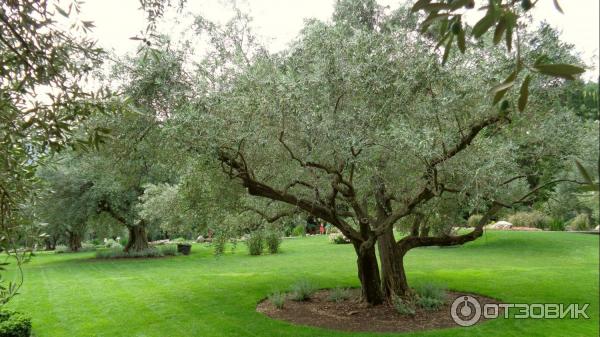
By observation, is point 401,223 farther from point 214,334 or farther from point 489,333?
point 214,334

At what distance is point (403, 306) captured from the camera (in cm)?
1085

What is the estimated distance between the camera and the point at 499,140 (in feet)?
29.1

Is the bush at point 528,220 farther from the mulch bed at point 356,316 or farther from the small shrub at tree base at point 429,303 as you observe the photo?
the small shrub at tree base at point 429,303

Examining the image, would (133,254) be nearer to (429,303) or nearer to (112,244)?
(112,244)

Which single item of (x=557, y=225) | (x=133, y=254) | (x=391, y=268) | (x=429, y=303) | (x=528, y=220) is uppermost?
(x=528, y=220)

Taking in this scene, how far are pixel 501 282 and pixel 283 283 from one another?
7.15 m

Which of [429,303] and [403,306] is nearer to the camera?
[403,306]

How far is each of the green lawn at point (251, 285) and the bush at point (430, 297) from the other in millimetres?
1660

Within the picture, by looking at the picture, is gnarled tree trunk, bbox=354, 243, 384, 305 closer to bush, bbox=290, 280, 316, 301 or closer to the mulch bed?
the mulch bed

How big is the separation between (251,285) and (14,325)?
7615 millimetres

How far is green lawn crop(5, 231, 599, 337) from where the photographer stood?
392 inches

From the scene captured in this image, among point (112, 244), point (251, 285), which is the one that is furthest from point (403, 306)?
point (112, 244)

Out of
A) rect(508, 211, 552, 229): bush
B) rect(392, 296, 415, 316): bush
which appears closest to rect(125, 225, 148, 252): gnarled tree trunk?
rect(392, 296, 415, 316): bush

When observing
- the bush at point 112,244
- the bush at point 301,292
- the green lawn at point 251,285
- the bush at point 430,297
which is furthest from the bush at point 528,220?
the bush at point 112,244
